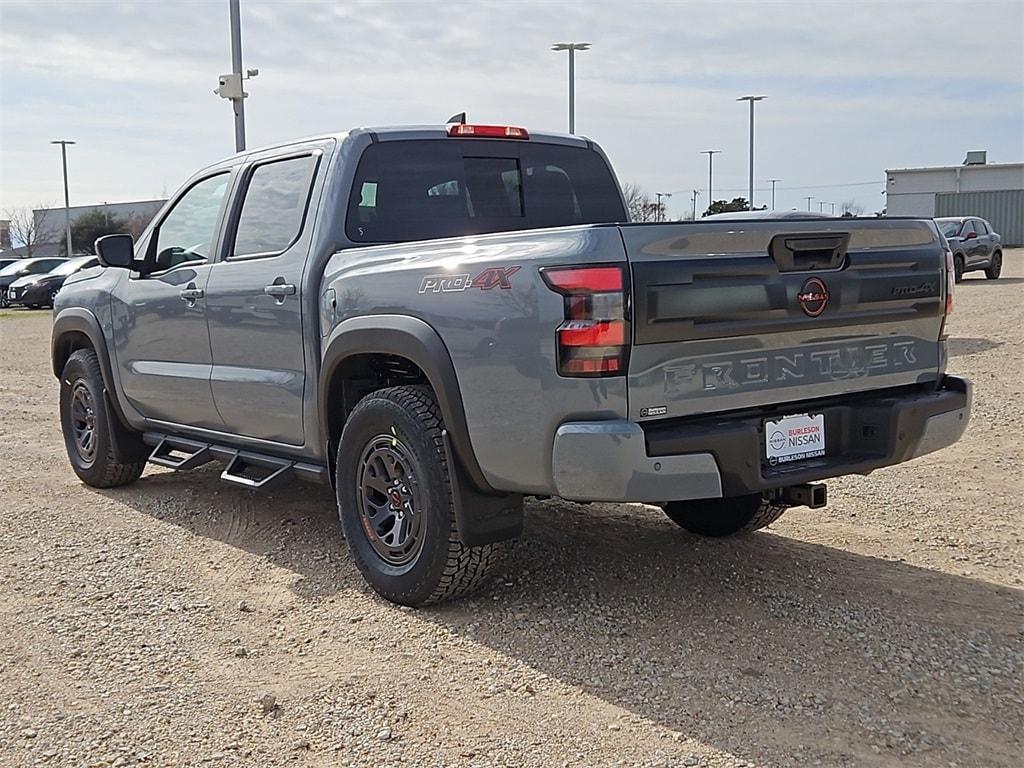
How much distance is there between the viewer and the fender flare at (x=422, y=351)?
428 cm

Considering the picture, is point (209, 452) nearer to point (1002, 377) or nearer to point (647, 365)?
point (647, 365)

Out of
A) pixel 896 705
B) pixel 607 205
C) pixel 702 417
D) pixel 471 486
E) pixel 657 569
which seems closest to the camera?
pixel 896 705

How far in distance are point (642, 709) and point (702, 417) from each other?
105 cm

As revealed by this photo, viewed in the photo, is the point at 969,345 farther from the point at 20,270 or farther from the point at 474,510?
the point at 20,270

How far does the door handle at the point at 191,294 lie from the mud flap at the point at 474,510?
2137 mm

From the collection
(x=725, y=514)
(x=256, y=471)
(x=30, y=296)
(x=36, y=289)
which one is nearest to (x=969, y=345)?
(x=725, y=514)

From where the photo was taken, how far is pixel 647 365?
3.85 m

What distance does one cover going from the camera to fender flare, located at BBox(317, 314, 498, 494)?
169 inches

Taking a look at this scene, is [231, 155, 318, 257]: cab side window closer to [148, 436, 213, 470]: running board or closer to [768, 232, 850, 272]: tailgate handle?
[148, 436, 213, 470]: running board

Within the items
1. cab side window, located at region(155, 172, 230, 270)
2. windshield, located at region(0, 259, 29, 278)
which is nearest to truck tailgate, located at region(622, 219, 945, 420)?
cab side window, located at region(155, 172, 230, 270)

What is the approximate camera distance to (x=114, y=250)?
20.8 ft

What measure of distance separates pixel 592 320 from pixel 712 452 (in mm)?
644

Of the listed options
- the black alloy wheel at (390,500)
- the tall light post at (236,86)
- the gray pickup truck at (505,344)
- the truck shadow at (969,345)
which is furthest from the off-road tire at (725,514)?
the tall light post at (236,86)

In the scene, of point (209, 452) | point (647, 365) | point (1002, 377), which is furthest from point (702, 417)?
point (1002, 377)
